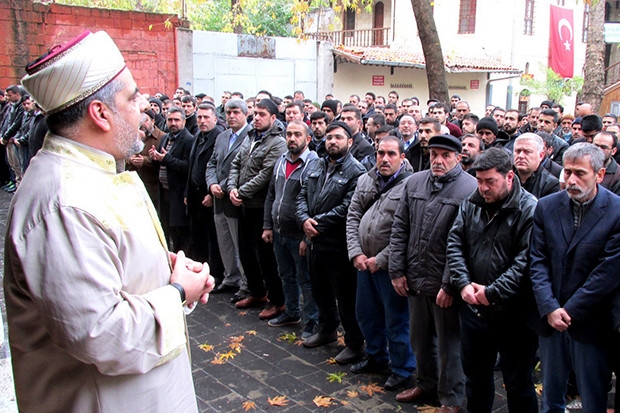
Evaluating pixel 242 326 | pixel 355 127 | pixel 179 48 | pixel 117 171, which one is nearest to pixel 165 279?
pixel 117 171

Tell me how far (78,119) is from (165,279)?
2.10ft

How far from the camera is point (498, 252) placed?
3670 millimetres

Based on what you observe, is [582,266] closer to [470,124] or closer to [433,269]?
[433,269]

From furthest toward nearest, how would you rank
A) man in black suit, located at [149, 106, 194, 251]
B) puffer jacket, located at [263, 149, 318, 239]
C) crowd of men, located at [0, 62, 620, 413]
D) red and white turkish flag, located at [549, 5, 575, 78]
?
red and white turkish flag, located at [549, 5, 575, 78] → man in black suit, located at [149, 106, 194, 251] → puffer jacket, located at [263, 149, 318, 239] → crowd of men, located at [0, 62, 620, 413]

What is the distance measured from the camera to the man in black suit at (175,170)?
7.24 m

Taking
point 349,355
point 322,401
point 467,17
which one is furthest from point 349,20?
point 322,401

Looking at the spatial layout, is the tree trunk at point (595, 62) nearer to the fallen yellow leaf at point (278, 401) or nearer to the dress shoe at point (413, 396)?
the dress shoe at point (413, 396)

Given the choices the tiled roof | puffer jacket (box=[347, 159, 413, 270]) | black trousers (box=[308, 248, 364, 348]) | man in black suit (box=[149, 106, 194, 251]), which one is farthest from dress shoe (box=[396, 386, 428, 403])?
the tiled roof

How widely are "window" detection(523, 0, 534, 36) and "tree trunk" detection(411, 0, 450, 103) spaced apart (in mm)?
20837

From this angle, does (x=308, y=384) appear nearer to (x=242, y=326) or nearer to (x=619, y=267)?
(x=242, y=326)

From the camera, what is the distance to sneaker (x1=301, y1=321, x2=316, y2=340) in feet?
18.4

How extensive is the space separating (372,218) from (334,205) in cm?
59

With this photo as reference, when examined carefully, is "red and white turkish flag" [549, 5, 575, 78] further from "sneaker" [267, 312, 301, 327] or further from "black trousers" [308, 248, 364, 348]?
"black trousers" [308, 248, 364, 348]

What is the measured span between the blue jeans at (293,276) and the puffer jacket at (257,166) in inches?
22.2
